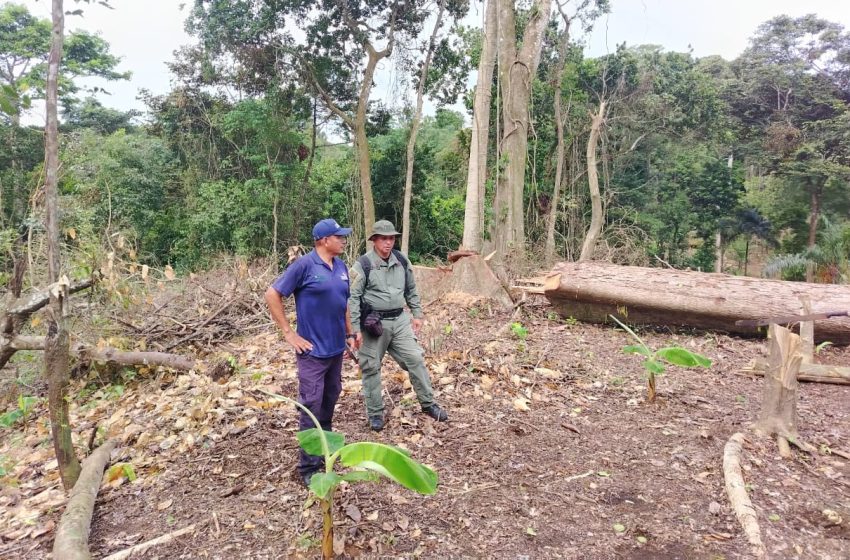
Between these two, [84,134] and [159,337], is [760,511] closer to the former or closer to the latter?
[159,337]

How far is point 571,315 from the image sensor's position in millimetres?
7703

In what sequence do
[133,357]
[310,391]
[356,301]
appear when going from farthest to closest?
[133,357]
[356,301]
[310,391]

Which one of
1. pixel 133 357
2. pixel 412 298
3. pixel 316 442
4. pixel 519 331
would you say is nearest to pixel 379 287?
pixel 412 298

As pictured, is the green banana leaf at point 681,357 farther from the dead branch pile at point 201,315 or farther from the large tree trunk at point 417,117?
the large tree trunk at point 417,117

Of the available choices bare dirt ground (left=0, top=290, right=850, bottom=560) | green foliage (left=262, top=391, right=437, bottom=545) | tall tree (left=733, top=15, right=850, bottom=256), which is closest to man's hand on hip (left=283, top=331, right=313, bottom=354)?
bare dirt ground (left=0, top=290, right=850, bottom=560)

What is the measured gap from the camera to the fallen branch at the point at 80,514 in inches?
112

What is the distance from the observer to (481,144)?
1027 centimetres

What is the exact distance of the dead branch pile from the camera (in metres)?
7.02

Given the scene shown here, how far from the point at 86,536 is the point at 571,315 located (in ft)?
20.5

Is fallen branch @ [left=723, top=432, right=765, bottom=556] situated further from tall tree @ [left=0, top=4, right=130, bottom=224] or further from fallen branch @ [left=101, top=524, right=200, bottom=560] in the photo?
tall tree @ [left=0, top=4, right=130, bottom=224]

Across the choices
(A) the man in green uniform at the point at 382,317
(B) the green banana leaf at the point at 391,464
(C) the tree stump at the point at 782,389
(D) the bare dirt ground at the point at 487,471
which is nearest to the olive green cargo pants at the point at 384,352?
(A) the man in green uniform at the point at 382,317

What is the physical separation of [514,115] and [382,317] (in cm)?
913

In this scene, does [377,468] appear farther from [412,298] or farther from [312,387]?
[412,298]

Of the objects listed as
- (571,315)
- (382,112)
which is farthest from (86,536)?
(382,112)
